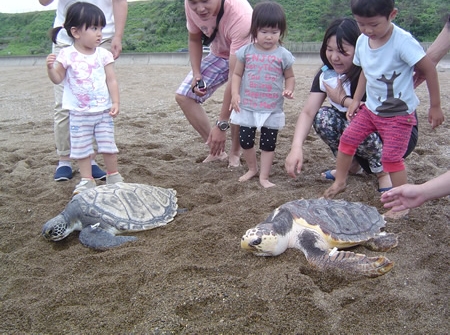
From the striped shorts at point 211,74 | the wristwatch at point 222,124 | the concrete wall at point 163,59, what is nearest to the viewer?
the wristwatch at point 222,124

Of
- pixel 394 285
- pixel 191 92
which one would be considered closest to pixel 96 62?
pixel 191 92

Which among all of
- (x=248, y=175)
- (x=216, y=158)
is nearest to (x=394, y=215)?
(x=248, y=175)

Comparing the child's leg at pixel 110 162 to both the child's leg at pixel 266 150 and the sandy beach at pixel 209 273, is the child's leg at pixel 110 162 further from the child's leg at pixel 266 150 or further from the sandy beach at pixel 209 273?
the child's leg at pixel 266 150

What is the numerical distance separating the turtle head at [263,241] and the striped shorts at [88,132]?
135 cm

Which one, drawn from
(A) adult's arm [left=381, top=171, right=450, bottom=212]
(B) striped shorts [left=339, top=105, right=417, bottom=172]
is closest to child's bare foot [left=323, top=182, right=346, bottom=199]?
(B) striped shorts [left=339, top=105, right=417, bottom=172]

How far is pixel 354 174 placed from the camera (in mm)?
3039

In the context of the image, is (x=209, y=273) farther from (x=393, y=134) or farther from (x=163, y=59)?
(x=163, y=59)

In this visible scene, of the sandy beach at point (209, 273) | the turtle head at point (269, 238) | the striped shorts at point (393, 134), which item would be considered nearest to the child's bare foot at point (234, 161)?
the sandy beach at point (209, 273)

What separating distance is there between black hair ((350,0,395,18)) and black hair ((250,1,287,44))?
1.91 feet

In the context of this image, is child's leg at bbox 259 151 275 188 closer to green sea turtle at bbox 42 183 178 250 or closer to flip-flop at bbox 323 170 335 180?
flip-flop at bbox 323 170 335 180

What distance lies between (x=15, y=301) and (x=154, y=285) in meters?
0.56

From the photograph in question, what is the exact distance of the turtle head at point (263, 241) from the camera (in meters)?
1.83

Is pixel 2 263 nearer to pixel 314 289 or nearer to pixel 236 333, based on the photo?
pixel 236 333

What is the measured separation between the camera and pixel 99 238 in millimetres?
2150
